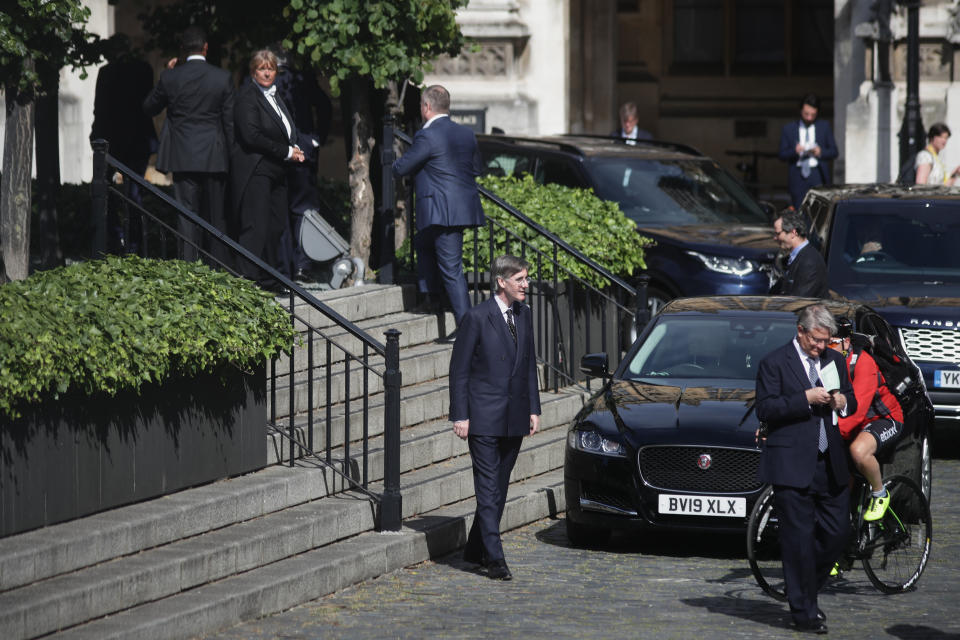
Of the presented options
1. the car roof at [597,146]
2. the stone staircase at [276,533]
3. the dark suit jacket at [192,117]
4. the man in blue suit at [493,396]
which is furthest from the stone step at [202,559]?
the car roof at [597,146]

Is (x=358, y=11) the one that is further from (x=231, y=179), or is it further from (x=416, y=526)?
(x=416, y=526)

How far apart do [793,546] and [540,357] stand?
17.1 feet

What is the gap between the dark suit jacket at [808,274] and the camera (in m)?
13.0

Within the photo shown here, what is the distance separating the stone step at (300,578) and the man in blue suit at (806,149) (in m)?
11.1

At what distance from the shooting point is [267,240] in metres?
13.0

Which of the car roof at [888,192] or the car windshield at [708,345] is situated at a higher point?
the car roof at [888,192]

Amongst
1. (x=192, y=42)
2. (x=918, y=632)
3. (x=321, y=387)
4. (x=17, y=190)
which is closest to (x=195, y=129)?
(x=192, y=42)

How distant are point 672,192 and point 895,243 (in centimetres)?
288

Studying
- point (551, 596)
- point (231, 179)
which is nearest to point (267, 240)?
point (231, 179)

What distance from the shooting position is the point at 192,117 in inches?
501

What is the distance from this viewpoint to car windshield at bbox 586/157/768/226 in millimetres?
16781

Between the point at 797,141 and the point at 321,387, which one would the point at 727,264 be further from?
the point at 797,141

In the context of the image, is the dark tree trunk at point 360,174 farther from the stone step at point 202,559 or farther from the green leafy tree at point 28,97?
the stone step at point 202,559

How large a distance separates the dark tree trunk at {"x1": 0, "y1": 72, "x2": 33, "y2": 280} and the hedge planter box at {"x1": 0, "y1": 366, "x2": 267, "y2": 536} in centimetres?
396
